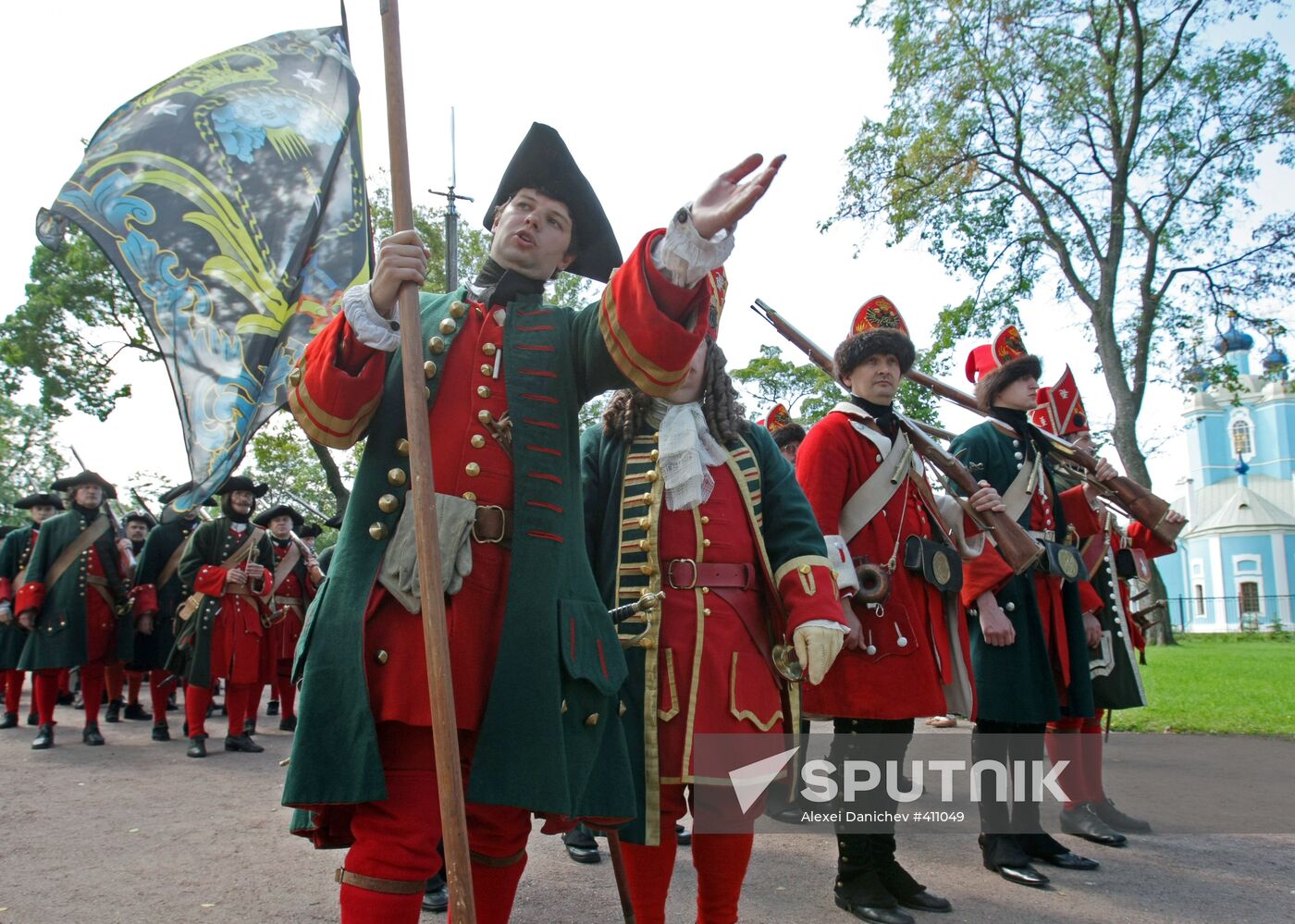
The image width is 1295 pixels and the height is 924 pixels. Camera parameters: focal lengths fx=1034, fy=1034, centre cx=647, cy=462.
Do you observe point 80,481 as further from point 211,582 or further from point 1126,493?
point 1126,493

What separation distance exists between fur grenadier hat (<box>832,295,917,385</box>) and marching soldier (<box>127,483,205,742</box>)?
747 cm

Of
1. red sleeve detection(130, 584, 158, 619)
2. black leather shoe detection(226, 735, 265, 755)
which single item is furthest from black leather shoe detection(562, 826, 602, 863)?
red sleeve detection(130, 584, 158, 619)

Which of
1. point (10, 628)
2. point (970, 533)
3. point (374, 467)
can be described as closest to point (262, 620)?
point (10, 628)

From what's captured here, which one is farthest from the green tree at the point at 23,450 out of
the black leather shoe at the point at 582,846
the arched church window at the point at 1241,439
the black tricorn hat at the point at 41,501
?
the arched church window at the point at 1241,439

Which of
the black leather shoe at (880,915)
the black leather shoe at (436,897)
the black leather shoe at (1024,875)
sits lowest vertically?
the black leather shoe at (436,897)

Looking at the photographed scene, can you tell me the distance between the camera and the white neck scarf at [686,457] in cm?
331

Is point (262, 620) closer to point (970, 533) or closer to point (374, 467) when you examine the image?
point (970, 533)

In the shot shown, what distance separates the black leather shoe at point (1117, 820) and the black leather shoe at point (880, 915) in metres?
2.07

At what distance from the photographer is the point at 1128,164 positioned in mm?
20516

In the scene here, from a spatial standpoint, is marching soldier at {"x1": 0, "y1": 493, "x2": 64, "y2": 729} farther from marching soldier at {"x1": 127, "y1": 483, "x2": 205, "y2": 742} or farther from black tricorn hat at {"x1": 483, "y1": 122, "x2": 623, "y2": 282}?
black tricorn hat at {"x1": 483, "y1": 122, "x2": 623, "y2": 282}

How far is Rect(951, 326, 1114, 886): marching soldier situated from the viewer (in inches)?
180

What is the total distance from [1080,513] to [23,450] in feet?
205

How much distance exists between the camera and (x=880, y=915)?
372 cm

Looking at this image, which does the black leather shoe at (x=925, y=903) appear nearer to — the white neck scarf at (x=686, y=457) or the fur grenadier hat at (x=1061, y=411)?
the white neck scarf at (x=686, y=457)
